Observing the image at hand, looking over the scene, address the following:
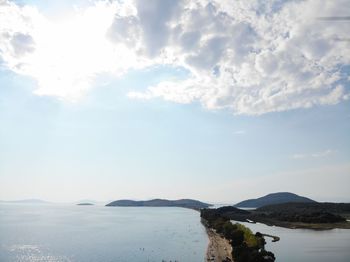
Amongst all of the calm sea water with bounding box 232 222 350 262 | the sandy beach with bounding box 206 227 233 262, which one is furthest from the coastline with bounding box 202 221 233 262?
the calm sea water with bounding box 232 222 350 262

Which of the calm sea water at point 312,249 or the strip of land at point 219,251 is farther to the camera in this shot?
the calm sea water at point 312,249

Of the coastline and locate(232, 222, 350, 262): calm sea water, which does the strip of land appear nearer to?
the coastline

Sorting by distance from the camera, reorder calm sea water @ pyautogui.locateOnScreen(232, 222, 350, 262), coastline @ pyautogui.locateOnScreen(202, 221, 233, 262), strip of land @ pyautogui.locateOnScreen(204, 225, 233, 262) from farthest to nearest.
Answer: calm sea water @ pyautogui.locateOnScreen(232, 222, 350, 262)
coastline @ pyautogui.locateOnScreen(202, 221, 233, 262)
strip of land @ pyautogui.locateOnScreen(204, 225, 233, 262)


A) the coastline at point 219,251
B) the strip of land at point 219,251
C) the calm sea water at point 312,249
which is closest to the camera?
the strip of land at point 219,251

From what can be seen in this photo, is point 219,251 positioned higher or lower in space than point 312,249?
lower

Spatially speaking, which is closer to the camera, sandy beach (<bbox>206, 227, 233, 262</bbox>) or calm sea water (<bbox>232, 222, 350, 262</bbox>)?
sandy beach (<bbox>206, 227, 233, 262</bbox>)

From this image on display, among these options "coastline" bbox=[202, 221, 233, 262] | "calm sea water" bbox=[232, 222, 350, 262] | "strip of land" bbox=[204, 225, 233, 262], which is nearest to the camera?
"strip of land" bbox=[204, 225, 233, 262]

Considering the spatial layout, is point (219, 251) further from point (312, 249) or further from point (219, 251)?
point (312, 249)

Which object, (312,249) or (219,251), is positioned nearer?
(219,251)

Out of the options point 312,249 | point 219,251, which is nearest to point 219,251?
point 219,251

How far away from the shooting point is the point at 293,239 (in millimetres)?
113375

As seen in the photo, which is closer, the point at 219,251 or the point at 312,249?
the point at 219,251

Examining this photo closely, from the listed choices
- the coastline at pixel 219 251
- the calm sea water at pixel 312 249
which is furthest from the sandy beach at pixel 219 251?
the calm sea water at pixel 312 249

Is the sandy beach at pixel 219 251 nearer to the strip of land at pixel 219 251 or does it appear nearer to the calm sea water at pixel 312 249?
the strip of land at pixel 219 251
